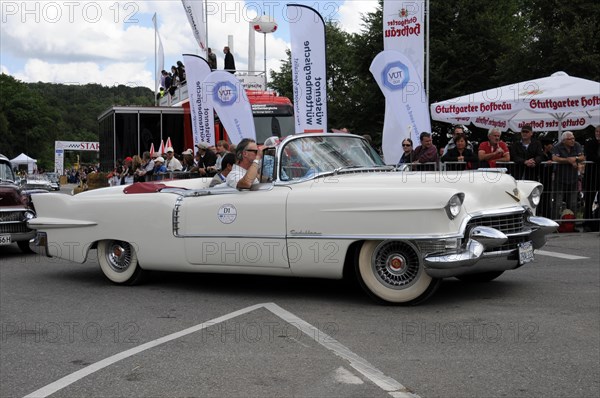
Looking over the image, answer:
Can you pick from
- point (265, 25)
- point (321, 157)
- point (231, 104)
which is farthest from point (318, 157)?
point (265, 25)

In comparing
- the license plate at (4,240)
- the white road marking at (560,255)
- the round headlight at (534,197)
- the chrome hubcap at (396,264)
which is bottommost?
the white road marking at (560,255)

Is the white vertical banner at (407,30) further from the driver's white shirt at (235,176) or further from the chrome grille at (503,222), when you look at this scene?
the chrome grille at (503,222)

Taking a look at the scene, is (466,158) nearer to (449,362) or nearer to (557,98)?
(557,98)

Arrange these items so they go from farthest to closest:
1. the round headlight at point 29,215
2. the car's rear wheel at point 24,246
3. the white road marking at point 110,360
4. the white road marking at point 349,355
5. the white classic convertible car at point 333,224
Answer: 1. the car's rear wheel at point 24,246
2. the round headlight at point 29,215
3. the white classic convertible car at point 333,224
4. the white road marking at point 110,360
5. the white road marking at point 349,355

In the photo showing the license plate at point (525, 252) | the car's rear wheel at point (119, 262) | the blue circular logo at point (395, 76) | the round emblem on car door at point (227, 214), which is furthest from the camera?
the blue circular logo at point (395, 76)

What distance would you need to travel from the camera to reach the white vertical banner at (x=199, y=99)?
690 inches

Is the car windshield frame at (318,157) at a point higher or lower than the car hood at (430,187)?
higher

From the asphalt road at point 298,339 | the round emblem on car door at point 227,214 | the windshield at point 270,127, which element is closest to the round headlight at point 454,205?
the asphalt road at point 298,339

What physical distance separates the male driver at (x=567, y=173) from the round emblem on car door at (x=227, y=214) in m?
7.09

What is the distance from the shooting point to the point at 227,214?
23.4ft

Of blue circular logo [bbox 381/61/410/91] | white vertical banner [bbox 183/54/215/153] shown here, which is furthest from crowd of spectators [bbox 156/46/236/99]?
blue circular logo [bbox 381/61/410/91]

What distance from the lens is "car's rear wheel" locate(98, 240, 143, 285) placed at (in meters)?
7.96

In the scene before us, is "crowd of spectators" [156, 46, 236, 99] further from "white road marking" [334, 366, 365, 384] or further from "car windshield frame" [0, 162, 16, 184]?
"white road marking" [334, 366, 365, 384]

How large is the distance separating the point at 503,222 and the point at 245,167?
105 inches
